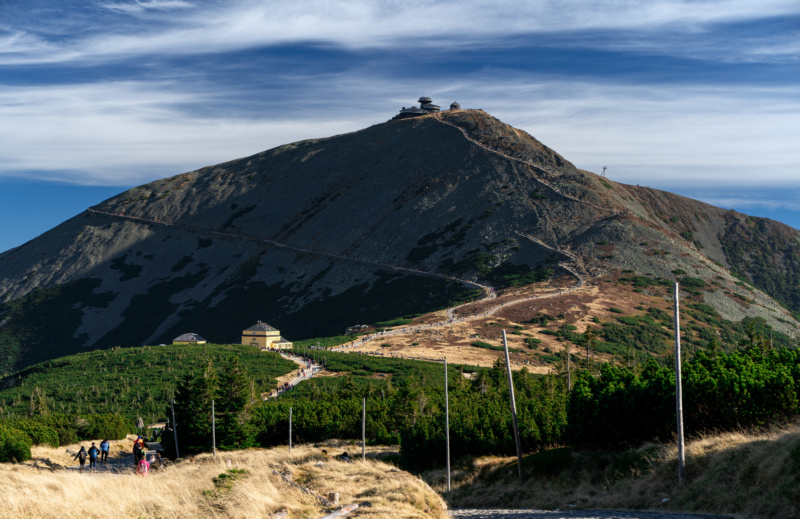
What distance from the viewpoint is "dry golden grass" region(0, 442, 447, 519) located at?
1684cm

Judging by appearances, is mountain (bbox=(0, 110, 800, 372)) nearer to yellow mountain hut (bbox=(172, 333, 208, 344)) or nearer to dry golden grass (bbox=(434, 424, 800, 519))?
yellow mountain hut (bbox=(172, 333, 208, 344))

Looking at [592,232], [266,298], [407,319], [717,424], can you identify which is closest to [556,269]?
[592,232]

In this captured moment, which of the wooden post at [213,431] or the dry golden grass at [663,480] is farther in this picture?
the wooden post at [213,431]

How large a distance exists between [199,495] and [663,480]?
51.9 ft

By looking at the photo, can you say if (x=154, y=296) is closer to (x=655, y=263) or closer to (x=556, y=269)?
(x=556, y=269)

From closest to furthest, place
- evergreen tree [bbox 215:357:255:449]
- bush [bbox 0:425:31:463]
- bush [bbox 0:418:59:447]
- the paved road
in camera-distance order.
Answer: the paved road
bush [bbox 0:425:31:463]
evergreen tree [bbox 215:357:255:449]
bush [bbox 0:418:59:447]

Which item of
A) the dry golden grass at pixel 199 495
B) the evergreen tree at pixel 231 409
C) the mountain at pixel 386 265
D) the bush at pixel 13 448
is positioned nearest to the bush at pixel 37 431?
the bush at pixel 13 448

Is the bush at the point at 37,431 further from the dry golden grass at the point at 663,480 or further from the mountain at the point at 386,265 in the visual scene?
the mountain at the point at 386,265

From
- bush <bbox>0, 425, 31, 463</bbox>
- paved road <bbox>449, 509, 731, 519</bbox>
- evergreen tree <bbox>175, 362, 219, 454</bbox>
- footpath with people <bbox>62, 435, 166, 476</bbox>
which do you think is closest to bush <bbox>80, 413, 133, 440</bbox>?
footpath with people <bbox>62, 435, 166, 476</bbox>

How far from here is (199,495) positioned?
19328 mm

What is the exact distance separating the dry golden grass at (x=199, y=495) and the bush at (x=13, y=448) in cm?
2504

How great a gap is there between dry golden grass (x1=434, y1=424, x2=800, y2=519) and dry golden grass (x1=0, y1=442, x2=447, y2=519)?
7.15 m

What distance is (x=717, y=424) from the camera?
29.7 metres

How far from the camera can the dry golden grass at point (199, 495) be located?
55.3 feet
